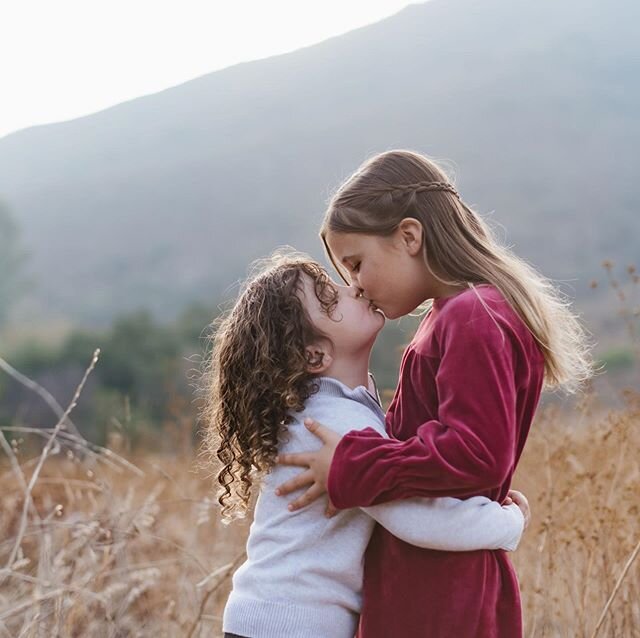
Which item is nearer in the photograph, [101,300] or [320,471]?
[320,471]

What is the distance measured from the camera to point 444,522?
1.84 meters

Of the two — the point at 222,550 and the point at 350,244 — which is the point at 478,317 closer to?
the point at 350,244

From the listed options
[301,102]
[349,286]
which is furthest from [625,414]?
[301,102]

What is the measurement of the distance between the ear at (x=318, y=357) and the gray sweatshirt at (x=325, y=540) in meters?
0.03

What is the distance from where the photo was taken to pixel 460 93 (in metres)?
50.2

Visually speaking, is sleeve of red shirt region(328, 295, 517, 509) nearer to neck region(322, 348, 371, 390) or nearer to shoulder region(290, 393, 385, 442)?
shoulder region(290, 393, 385, 442)

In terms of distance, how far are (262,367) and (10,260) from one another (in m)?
37.2

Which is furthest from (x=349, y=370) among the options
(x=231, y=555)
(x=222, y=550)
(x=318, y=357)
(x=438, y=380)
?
(x=222, y=550)

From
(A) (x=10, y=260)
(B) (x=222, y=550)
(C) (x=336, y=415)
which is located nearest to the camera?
(C) (x=336, y=415)

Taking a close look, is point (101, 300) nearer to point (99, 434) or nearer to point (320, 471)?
point (99, 434)

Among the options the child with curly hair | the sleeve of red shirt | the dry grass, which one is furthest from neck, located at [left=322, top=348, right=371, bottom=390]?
the dry grass

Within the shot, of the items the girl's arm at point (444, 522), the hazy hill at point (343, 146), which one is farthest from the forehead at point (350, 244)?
the hazy hill at point (343, 146)

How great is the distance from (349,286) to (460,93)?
49.7 m

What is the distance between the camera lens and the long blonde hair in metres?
2.02
